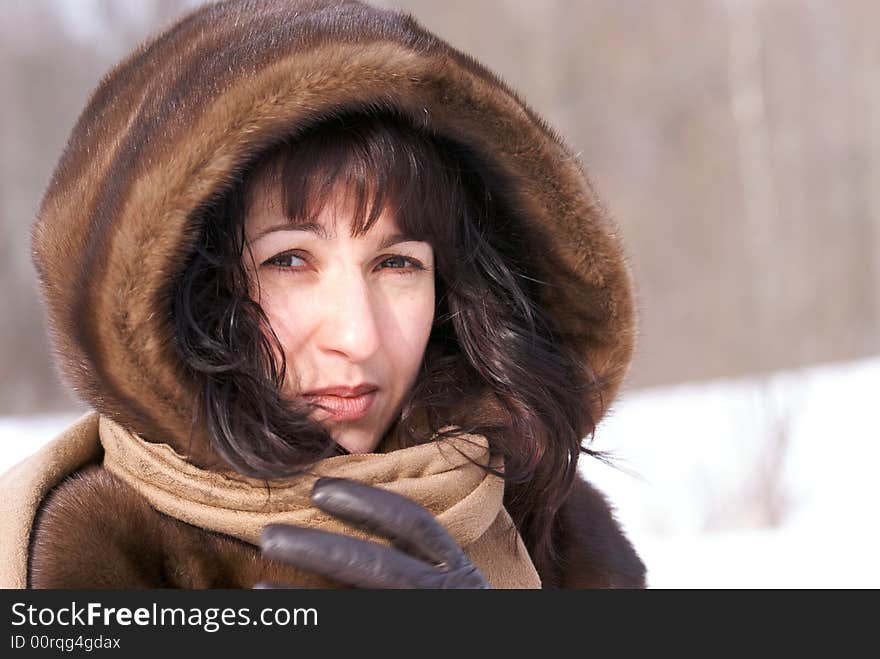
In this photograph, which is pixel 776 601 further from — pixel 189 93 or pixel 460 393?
pixel 189 93

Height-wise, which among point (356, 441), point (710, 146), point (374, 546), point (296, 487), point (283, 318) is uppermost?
point (710, 146)

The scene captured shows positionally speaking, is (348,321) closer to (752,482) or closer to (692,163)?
(752,482)

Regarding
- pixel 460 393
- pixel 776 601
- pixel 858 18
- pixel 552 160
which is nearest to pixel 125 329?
pixel 460 393

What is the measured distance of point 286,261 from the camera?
5.01 ft

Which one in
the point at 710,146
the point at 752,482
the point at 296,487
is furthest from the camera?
the point at 710,146

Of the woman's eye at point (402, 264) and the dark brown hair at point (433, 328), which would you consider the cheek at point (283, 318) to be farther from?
the woman's eye at point (402, 264)

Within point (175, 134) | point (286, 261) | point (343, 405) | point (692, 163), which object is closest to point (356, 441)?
point (343, 405)

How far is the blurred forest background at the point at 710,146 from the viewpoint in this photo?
973 centimetres

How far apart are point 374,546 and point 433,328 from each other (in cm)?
61

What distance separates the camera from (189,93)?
140cm

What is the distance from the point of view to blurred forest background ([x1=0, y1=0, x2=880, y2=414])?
9.73 metres

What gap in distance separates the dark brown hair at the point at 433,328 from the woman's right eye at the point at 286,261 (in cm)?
5

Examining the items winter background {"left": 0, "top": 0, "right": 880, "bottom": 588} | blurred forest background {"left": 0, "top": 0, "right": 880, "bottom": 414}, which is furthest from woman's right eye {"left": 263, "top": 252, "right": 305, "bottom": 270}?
blurred forest background {"left": 0, "top": 0, "right": 880, "bottom": 414}

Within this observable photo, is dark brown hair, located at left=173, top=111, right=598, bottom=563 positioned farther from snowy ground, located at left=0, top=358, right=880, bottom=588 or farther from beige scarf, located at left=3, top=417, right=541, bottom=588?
snowy ground, located at left=0, top=358, right=880, bottom=588
